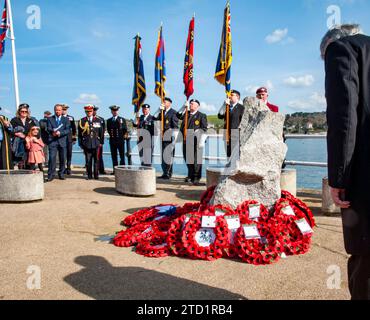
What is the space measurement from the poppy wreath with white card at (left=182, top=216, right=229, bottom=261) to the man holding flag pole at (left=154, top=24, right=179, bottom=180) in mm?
5752

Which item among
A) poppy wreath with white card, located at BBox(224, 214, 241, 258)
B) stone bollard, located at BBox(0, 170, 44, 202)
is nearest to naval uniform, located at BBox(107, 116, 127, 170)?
stone bollard, located at BBox(0, 170, 44, 202)

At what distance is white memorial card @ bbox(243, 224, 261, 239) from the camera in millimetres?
3781

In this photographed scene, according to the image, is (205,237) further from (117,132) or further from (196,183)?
(117,132)

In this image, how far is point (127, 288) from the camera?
2.94 m

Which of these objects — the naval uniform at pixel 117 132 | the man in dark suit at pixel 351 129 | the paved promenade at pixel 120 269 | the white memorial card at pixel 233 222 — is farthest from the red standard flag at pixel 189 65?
the man in dark suit at pixel 351 129

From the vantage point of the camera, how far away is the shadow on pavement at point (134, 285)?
279cm

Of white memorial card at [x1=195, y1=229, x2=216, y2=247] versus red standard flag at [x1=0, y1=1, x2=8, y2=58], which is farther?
red standard flag at [x1=0, y1=1, x2=8, y2=58]

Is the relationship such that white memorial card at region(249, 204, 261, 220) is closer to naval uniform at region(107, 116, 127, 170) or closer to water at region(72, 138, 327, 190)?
water at region(72, 138, 327, 190)

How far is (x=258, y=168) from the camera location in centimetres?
445

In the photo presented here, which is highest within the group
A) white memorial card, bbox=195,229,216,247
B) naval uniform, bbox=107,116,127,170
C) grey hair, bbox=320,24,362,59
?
grey hair, bbox=320,24,362,59

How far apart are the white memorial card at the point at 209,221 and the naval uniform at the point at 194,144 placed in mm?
4904

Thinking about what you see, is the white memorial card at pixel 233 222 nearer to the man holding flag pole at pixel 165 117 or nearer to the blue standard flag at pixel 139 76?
the man holding flag pole at pixel 165 117
